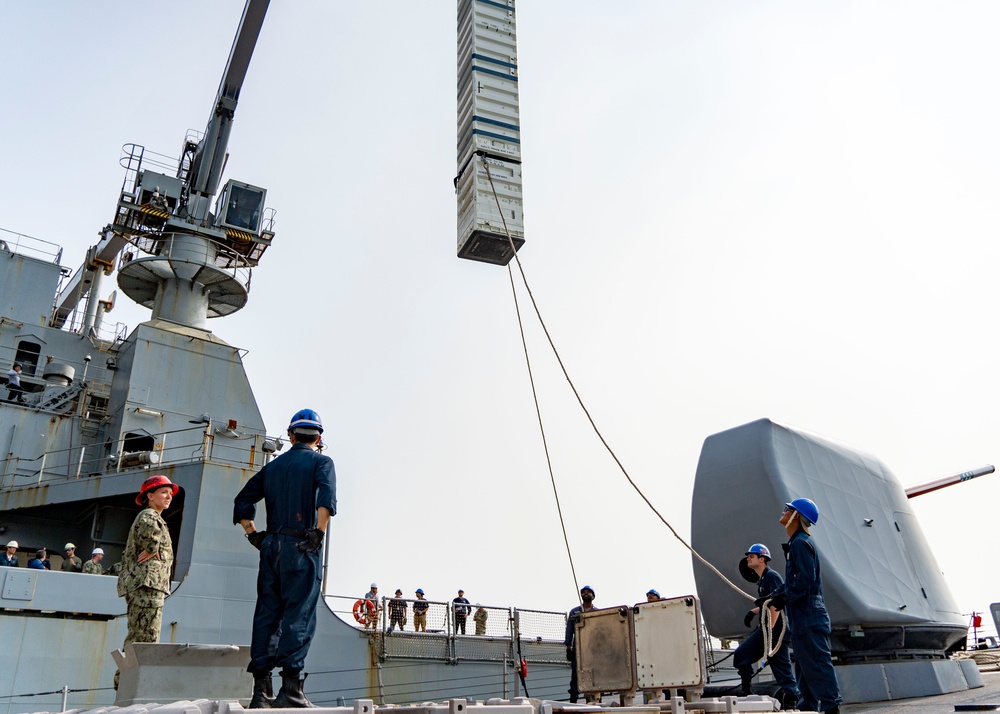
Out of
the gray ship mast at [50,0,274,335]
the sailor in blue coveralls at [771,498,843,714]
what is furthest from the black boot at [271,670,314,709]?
the gray ship mast at [50,0,274,335]

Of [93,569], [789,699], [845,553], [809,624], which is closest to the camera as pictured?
[809,624]

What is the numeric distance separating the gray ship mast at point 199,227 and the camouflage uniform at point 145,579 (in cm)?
1137

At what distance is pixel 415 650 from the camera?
1309cm

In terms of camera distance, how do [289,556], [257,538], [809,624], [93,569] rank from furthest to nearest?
[93,569] → [809,624] → [257,538] → [289,556]

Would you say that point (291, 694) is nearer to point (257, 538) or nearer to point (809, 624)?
point (257, 538)

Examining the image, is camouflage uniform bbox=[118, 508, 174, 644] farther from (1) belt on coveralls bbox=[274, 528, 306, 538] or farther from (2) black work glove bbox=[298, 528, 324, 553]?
(2) black work glove bbox=[298, 528, 324, 553]

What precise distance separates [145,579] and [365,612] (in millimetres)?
8161

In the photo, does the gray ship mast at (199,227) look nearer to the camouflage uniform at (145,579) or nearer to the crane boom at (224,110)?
the crane boom at (224,110)

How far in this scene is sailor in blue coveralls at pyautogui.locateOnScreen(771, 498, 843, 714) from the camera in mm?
5090

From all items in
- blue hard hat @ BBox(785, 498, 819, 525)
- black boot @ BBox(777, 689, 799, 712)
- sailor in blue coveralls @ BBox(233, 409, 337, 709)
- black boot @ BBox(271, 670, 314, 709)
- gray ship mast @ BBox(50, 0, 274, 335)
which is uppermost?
gray ship mast @ BBox(50, 0, 274, 335)

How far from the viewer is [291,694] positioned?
372 cm

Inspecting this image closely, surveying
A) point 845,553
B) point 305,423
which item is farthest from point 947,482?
point 305,423

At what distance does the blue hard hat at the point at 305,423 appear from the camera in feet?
14.5

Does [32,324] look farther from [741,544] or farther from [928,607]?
[928,607]
